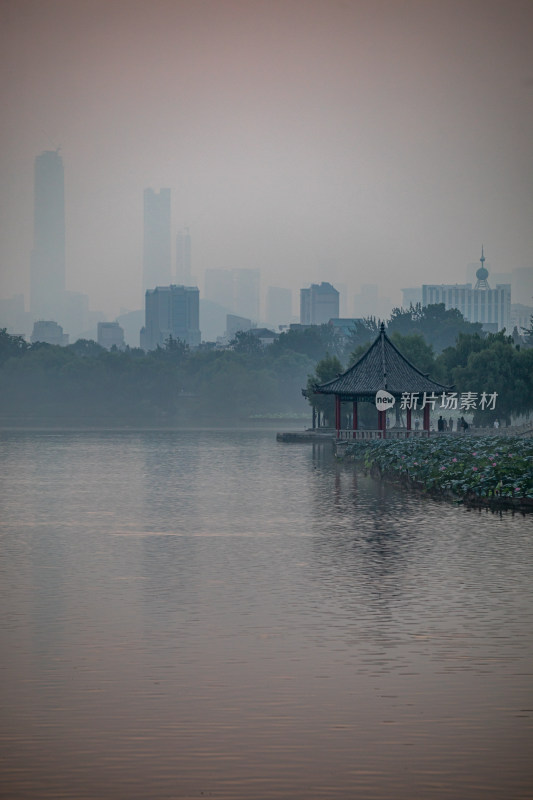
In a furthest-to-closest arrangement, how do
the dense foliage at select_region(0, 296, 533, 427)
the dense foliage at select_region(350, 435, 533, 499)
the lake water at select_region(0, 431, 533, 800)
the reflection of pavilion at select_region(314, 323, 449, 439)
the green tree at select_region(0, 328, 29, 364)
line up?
the green tree at select_region(0, 328, 29, 364) < the dense foliage at select_region(0, 296, 533, 427) < the reflection of pavilion at select_region(314, 323, 449, 439) < the dense foliage at select_region(350, 435, 533, 499) < the lake water at select_region(0, 431, 533, 800)

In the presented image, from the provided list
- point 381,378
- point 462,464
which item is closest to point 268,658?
point 462,464

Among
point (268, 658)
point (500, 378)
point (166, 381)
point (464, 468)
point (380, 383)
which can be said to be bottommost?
point (268, 658)

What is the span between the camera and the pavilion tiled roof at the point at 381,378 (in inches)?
2363

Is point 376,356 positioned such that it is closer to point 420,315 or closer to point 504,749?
point 504,749

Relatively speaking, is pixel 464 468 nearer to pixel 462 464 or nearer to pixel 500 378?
pixel 462 464

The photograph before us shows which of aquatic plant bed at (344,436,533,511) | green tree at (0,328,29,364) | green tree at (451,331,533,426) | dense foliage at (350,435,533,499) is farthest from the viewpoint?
green tree at (0,328,29,364)

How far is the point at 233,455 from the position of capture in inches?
2261

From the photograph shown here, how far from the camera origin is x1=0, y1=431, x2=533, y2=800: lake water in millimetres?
8125

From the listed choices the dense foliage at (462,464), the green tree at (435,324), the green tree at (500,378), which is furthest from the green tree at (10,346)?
the dense foliage at (462,464)

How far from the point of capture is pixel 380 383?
197ft

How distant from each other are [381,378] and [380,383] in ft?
1.29

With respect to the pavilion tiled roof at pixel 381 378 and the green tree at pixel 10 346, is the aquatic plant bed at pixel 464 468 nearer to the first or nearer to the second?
the pavilion tiled roof at pixel 381 378

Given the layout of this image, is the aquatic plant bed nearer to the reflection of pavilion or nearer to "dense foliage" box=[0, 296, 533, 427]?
the reflection of pavilion

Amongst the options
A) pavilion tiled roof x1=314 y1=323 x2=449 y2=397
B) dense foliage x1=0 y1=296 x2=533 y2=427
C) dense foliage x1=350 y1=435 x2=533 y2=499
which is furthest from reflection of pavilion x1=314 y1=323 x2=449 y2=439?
dense foliage x1=0 y1=296 x2=533 y2=427
